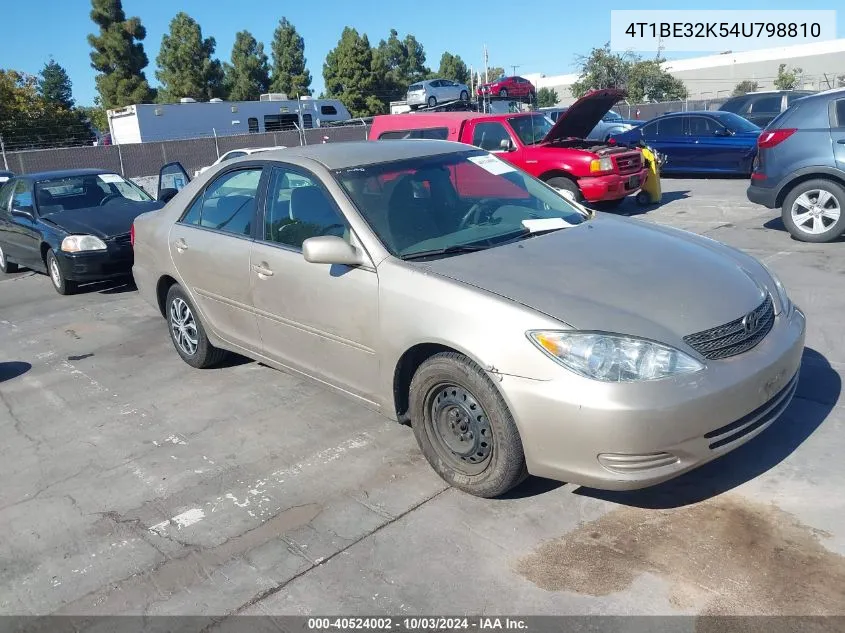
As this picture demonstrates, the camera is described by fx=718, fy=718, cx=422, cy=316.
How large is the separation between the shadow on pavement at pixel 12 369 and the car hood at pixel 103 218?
2.68 metres

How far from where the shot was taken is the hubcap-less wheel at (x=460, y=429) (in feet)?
10.8

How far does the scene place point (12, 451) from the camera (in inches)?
174

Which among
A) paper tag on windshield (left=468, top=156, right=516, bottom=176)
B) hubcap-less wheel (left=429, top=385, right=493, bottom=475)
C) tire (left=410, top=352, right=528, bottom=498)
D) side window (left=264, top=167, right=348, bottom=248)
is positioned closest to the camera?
tire (left=410, top=352, right=528, bottom=498)

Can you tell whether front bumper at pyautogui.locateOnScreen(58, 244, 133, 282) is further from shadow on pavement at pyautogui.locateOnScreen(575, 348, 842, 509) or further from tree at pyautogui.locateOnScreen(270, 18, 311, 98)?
tree at pyautogui.locateOnScreen(270, 18, 311, 98)

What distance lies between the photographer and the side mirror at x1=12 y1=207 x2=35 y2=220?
9239 mm

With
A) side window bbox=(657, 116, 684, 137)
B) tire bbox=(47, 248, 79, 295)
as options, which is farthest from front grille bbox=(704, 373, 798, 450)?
side window bbox=(657, 116, 684, 137)

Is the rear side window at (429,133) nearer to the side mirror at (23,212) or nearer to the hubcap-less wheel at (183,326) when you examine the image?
the side mirror at (23,212)

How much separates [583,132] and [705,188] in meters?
3.79

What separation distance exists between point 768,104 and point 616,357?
1827 centimetres

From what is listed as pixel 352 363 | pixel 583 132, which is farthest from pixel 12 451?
pixel 583 132

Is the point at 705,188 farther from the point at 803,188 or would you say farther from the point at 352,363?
the point at 352,363

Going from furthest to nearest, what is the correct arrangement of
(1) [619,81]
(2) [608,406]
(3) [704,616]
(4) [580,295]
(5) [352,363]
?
1. (1) [619,81]
2. (5) [352,363]
3. (4) [580,295]
4. (2) [608,406]
5. (3) [704,616]

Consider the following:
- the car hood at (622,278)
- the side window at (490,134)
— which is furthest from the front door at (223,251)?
the side window at (490,134)

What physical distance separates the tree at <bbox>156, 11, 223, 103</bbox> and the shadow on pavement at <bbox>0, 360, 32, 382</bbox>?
150 ft
